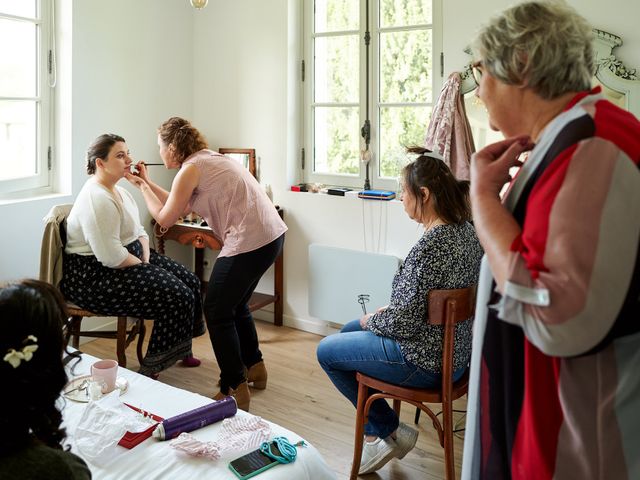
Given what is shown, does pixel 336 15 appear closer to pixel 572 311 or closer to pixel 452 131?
pixel 452 131

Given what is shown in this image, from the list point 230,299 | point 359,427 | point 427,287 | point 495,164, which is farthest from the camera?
point 230,299

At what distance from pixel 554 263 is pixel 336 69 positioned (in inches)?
130

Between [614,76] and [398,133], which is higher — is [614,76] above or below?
above

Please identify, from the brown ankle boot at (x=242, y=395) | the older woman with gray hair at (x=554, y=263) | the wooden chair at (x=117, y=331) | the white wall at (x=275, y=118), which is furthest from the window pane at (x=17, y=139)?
the older woman with gray hair at (x=554, y=263)

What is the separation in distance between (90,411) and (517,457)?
120 centimetres

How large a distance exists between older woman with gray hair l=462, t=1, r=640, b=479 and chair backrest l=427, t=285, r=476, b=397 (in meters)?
0.95

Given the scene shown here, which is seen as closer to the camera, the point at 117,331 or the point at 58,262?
the point at 58,262

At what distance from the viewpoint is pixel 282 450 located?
177 cm

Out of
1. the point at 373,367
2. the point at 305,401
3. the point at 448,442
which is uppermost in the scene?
the point at 373,367

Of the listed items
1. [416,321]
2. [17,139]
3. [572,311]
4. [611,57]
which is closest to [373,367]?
[416,321]

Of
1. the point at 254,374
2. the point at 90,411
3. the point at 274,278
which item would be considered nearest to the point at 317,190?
the point at 274,278

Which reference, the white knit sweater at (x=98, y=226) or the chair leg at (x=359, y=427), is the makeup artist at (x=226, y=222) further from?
the chair leg at (x=359, y=427)

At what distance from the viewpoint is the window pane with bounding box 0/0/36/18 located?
11.4 ft

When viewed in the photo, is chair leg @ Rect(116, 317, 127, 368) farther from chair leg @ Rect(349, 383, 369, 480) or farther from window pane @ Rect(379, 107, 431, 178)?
window pane @ Rect(379, 107, 431, 178)
